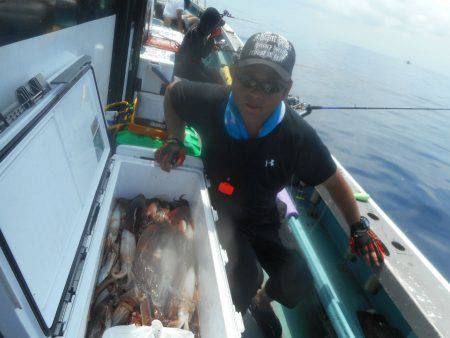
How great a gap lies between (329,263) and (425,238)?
149 inches

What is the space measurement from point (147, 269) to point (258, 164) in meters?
1.14

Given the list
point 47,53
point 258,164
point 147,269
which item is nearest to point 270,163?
point 258,164

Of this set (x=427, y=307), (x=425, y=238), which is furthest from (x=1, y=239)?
(x=425, y=238)

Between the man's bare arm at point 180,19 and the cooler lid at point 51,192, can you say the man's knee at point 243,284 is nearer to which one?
the cooler lid at point 51,192

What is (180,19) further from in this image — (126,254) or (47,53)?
(126,254)

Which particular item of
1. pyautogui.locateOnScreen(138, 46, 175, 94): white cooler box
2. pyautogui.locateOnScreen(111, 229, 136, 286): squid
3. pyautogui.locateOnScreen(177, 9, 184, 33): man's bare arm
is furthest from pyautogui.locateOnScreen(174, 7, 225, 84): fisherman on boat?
pyautogui.locateOnScreen(177, 9, 184, 33): man's bare arm

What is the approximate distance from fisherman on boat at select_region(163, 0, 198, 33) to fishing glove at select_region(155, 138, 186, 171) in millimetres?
6649

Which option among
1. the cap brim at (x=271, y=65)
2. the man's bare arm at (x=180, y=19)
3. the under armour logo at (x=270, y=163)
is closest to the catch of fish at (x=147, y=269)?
the under armour logo at (x=270, y=163)

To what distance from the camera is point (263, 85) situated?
223 centimetres

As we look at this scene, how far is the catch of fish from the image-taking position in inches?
79.6

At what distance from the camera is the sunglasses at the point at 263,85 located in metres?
2.22

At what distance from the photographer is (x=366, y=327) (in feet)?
7.97

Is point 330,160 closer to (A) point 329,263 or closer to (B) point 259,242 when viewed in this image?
(B) point 259,242

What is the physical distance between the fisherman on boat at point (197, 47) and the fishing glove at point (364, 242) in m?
3.87
